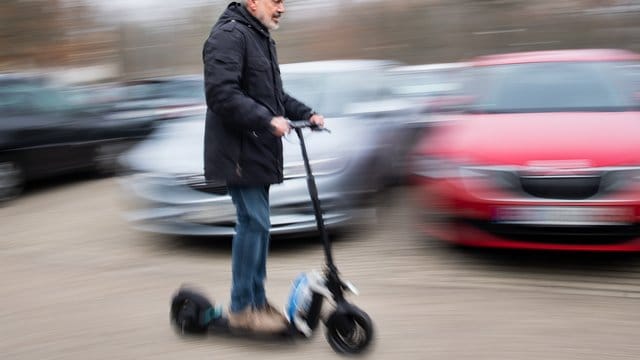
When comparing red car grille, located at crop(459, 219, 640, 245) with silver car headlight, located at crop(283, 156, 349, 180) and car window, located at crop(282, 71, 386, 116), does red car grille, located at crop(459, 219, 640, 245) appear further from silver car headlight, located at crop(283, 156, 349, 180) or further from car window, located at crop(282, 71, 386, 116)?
car window, located at crop(282, 71, 386, 116)

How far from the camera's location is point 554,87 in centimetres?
609

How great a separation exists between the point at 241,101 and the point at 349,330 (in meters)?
1.25

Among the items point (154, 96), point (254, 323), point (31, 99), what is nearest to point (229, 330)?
point (254, 323)

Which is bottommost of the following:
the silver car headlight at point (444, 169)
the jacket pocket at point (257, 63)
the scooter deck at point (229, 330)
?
the scooter deck at point (229, 330)

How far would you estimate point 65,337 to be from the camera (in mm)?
4223

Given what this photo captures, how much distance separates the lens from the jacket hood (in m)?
3.61

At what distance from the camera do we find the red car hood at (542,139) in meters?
4.85

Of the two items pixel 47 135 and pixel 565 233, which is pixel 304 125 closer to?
pixel 565 233

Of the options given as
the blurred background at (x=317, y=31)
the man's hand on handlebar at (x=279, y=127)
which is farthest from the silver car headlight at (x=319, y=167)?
the blurred background at (x=317, y=31)

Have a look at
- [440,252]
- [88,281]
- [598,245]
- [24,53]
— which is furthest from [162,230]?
[24,53]

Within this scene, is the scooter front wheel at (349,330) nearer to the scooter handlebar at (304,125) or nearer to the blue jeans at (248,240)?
the blue jeans at (248,240)

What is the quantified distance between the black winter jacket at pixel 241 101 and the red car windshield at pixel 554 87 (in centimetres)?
275

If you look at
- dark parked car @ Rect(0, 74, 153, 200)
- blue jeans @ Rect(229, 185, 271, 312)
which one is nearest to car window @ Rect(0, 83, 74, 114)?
dark parked car @ Rect(0, 74, 153, 200)

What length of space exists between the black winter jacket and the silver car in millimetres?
1528
